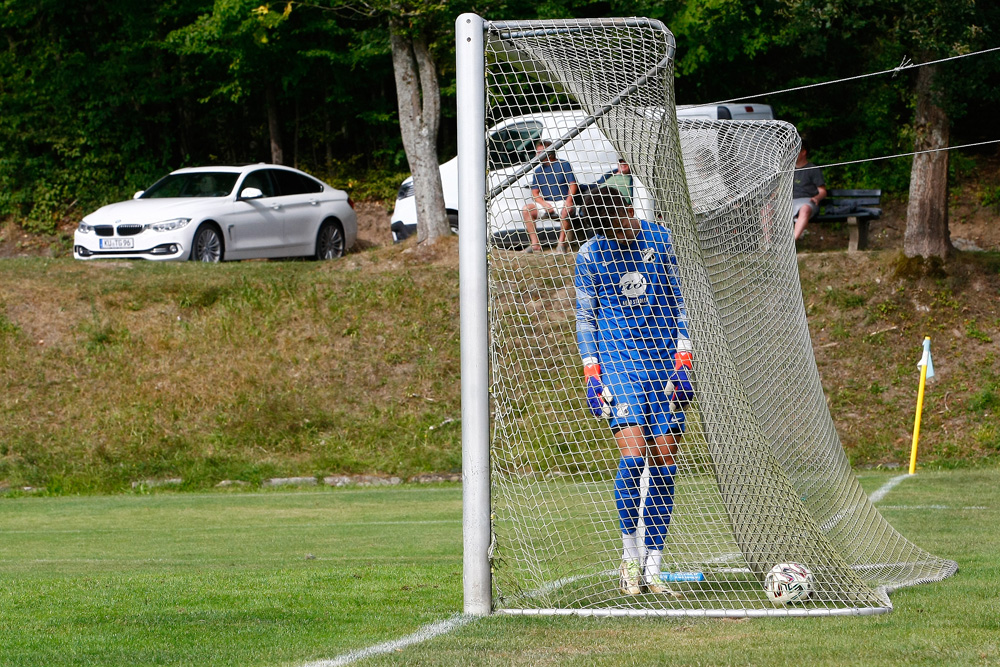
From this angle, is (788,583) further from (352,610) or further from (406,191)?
(406,191)

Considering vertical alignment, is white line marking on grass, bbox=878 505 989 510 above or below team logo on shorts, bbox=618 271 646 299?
below

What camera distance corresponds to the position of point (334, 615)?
16.9ft

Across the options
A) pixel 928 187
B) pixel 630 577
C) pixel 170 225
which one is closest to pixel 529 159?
pixel 630 577

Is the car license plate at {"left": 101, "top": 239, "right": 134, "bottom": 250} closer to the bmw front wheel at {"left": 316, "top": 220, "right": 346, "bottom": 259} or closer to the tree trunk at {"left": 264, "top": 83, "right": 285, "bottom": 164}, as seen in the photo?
the bmw front wheel at {"left": 316, "top": 220, "right": 346, "bottom": 259}

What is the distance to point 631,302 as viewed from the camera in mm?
5711

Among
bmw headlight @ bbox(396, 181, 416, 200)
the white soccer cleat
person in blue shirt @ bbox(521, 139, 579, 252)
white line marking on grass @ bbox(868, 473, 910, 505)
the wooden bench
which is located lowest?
white line marking on grass @ bbox(868, 473, 910, 505)

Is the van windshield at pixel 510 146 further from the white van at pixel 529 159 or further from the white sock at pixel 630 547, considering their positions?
the white sock at pixel 630 547

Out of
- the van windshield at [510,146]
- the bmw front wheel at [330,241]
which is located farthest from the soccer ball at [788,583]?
the bmw front wheel at [330,241]

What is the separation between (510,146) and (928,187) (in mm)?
13894

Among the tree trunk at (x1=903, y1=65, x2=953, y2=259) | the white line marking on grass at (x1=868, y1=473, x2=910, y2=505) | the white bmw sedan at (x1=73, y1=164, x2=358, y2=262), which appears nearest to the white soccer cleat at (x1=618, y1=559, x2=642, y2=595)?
the white line marking on grass at (x1=868, y1=473, x2=910, y2=505)

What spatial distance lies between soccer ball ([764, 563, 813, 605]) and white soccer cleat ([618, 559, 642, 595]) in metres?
0.57

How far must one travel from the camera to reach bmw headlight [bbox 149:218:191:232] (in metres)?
19.3

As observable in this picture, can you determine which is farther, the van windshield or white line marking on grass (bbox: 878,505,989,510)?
white line marking on grass (bbox: 878,505,989,510)

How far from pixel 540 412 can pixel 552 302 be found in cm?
62
